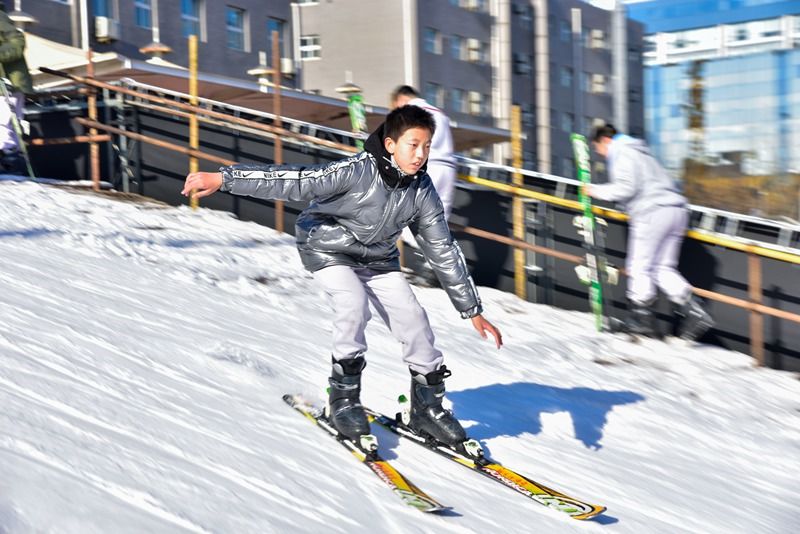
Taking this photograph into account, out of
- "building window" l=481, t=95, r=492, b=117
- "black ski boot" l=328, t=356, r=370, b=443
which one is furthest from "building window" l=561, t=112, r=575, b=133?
"black ski boot" l=328, t=356, r=370, b=443

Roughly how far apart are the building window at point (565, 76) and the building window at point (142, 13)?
34.2 m

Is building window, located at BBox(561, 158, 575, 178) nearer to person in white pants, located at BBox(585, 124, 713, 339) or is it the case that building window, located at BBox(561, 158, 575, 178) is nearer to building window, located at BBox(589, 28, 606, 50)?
building window, located at BBox(589, 28, 606, 50)

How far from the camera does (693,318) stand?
8930 millimetres

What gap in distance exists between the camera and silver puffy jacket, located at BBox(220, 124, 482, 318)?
4742 millimetres

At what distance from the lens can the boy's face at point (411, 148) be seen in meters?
4.69

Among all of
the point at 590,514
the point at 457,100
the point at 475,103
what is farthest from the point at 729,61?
the point at 590,514

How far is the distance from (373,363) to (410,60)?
37867 millimetres

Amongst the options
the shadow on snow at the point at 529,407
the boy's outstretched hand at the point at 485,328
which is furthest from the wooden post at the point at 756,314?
the boy's outstretched hand at the point at 485,328

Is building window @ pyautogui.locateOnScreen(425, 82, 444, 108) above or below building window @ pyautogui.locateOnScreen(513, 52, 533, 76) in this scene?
below

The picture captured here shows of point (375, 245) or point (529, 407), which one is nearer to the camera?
point (375, 245)

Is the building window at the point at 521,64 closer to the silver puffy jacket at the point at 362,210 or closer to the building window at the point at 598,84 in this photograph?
the building window at the point at 598,84

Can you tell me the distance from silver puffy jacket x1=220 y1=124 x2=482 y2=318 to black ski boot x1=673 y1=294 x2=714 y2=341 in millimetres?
4329

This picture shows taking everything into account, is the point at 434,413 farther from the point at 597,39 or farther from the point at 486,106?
the point at 597,39

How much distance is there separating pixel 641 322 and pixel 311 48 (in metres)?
37.4
